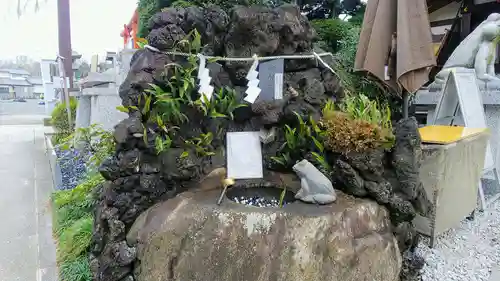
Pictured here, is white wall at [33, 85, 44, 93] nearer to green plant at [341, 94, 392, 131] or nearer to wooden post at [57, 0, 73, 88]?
wooden post at [57, 0, 73, 88]

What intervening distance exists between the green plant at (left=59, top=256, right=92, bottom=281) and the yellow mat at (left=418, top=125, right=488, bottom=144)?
3.37 m

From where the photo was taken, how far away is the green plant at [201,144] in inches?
110

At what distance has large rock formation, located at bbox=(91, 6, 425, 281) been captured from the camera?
2.50 m

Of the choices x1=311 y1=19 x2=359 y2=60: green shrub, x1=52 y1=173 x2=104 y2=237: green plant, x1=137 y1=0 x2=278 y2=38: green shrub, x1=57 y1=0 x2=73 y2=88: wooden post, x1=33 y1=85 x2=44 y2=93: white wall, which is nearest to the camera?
x1=137 y1=0 x2=278 y2=38: green shrub

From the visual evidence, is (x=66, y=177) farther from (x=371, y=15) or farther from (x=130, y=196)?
(x=371, y=15)

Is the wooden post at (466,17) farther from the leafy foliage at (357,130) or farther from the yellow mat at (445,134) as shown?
the leafy foliage at (357,130)

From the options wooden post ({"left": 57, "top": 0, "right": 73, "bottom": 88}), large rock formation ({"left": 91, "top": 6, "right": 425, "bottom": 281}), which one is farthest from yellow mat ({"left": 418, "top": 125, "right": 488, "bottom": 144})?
wooden post ({"left": 57, "top": 0, "right": 73, "bottom": 88})

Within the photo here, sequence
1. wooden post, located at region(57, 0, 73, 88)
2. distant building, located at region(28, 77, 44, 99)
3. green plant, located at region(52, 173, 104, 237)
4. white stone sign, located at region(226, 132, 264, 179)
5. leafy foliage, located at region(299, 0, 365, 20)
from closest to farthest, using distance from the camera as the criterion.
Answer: white stone sign, located at region(226, 132, 264, 179) < green plant, located at region(52, 173, 104, 237) < leafy foliage, located at region(299, 0, 365, 20) < wooden post, located at region(57, 0, 73, 88) < distant building, located at region(28, 77, 44, 99)

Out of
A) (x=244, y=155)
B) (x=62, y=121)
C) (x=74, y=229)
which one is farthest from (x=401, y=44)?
(x=62, y=121)

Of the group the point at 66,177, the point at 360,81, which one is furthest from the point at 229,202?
the point at 66,177

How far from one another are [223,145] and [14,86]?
34132 millimetres

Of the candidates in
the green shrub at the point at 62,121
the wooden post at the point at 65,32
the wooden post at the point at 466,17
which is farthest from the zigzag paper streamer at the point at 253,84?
the wooden post at the point at 65,32

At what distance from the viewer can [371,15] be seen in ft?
10.8

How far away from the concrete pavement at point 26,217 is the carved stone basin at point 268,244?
4.91ft
